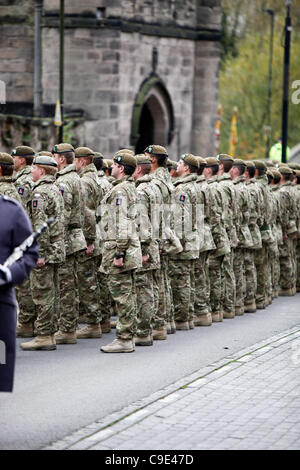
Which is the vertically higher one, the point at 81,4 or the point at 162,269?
the point at 81,4

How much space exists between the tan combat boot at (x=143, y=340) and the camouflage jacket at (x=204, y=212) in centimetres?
186

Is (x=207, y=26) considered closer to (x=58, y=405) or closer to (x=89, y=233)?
(x=89, y=233)

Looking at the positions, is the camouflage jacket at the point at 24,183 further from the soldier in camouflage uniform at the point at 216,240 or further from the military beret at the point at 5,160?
the soldier in camouflage uniform at the point at 216,240

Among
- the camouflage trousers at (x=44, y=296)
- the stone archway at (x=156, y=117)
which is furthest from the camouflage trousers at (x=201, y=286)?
the stone archway at (x=156, y=117)

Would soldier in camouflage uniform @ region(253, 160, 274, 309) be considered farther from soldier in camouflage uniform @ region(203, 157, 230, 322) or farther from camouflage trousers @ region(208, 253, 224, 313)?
camouflage trousers @ region(208, 253, 224, 313)

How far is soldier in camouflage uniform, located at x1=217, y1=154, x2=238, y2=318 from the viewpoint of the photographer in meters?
14.5

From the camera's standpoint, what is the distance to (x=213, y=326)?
46.3ft

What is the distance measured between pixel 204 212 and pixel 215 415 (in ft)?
17.7

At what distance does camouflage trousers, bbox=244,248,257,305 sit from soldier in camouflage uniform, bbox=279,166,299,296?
2.00m

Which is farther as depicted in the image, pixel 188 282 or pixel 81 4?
pixel 81 4

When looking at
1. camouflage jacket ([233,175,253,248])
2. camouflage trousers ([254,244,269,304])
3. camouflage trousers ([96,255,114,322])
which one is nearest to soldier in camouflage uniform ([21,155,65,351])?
camouflage trousers ([96,255,114,322])

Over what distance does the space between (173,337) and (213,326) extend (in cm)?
124
